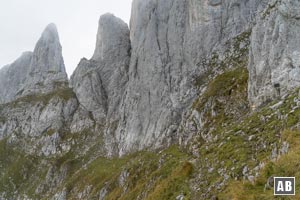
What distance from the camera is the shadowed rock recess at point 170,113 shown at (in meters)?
36.6

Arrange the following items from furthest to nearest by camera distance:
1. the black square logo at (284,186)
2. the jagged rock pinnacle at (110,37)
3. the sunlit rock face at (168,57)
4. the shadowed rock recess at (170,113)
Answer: the jagged rock pinnacle at (110,37), the sunlit rock face at (168,57), the shadowed rock recess at (170,113), the black square logo at (284,186)

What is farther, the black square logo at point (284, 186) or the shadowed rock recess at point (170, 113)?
the shadowed rock recess at point (170, 113)

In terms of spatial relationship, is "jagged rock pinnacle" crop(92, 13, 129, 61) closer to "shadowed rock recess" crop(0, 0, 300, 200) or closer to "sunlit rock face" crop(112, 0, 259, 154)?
"shadowed rock recess" crop(0, 0, 300, 200)

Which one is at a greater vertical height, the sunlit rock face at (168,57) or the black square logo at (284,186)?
the sunlit rock face at (168,57)

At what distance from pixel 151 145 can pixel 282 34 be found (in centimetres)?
3973

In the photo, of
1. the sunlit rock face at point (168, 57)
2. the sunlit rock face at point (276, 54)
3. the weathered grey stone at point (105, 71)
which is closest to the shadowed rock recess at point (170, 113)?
the sunlit rock face at point (276, 54)

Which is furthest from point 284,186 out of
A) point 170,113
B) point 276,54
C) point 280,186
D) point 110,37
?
point 110,37

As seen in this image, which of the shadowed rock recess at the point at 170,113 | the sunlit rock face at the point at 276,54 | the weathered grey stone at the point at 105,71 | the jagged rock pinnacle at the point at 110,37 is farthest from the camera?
the jagged rock pinnacle at the point at 110,37

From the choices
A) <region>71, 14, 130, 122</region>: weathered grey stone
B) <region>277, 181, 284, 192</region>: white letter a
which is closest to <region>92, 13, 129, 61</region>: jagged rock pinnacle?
<region>71, 14, 130, 122</region>: weathered grey stone

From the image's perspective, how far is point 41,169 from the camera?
124125mm

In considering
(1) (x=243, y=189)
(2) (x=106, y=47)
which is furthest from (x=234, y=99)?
(2) (x=106, y=47)

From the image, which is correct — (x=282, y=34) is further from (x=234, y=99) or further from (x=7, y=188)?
(x=7, y=188)

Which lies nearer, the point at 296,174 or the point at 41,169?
the point at 296,174

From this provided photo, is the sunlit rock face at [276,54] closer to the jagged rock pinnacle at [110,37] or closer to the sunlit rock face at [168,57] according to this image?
the sunlit rock face at [168,57]
